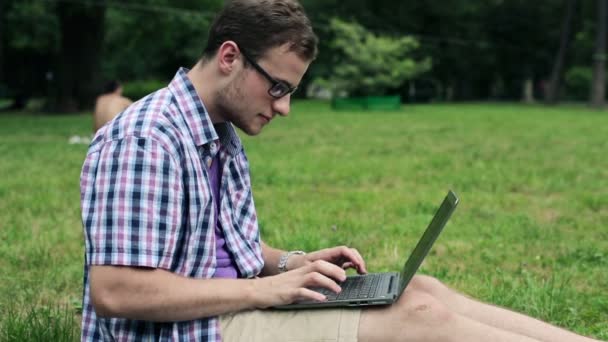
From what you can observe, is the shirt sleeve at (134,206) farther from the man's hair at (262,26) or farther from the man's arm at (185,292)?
the man's hair at (262,26)

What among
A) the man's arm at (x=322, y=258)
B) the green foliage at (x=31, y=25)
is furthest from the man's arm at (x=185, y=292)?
the green foliage at (x=31, y=25)

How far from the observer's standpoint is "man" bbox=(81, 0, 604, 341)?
1.98 metres

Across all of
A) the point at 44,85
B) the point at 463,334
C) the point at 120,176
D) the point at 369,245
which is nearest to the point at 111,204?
the point at 120,176

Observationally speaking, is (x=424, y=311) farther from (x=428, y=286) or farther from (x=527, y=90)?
(x=527, y=90)

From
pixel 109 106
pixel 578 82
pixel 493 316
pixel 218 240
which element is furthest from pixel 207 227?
pixel 578 82

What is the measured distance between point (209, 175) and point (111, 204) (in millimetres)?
371

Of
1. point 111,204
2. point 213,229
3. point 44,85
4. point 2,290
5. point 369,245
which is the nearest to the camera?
point 111,204

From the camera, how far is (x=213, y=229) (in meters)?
2.18

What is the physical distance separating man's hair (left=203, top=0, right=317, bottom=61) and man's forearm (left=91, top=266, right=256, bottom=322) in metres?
0.64

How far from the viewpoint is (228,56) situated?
2166 millimetres

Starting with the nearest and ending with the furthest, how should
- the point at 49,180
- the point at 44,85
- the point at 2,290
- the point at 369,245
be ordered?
the point at 2,290, the point at 369,245, the point at 49,180, the point at 44,85

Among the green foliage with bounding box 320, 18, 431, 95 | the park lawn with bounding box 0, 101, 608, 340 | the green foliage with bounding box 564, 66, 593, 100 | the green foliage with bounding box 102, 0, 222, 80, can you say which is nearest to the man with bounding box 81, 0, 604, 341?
the park lawn with bounding box 0, 101, 608, 340

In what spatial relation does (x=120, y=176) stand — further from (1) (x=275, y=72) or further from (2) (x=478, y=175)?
(2) (x=478, y=175)

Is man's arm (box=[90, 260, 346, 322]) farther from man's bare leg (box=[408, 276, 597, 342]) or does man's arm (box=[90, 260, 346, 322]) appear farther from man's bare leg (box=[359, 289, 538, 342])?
man's bare leg (box=[408, 276, 597, 342])
